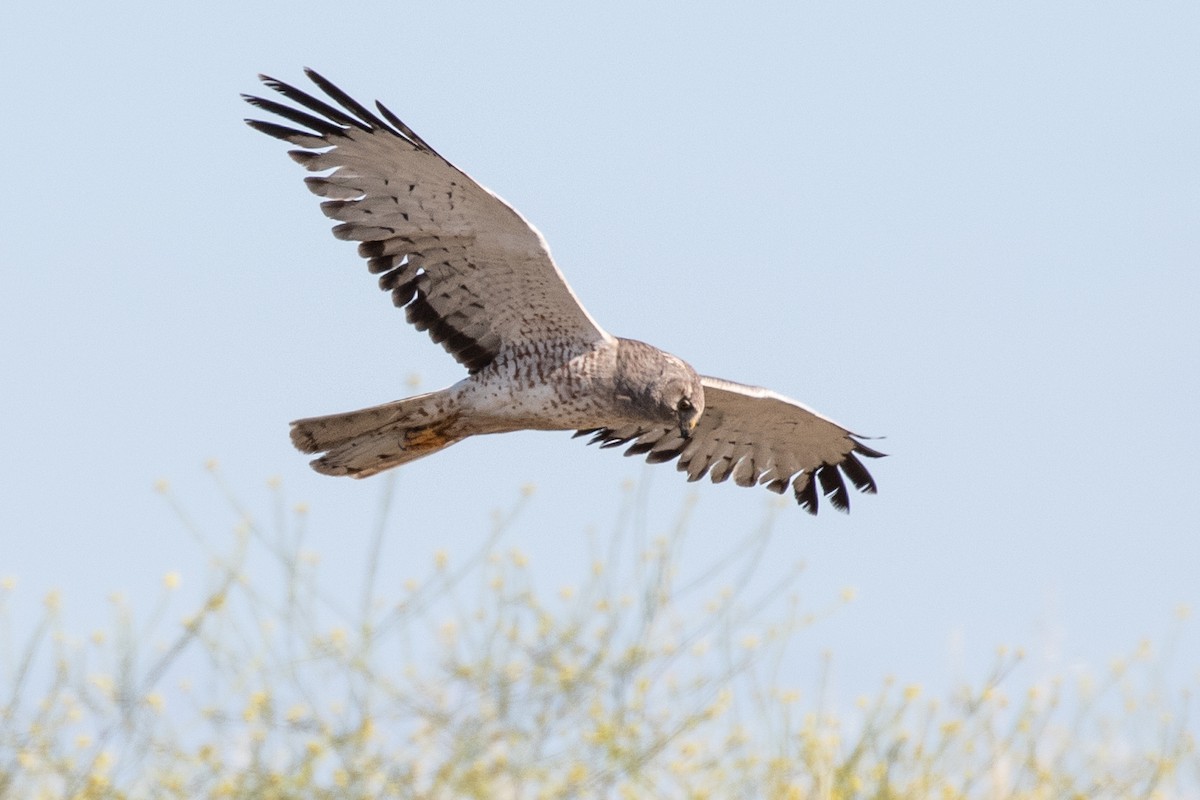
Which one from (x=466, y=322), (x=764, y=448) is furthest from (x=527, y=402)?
(x=764, y=448)

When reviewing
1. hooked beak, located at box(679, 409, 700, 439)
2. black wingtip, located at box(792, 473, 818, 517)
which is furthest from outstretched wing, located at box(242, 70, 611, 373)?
black wingtip, located at box(792, 473, 818, 517)

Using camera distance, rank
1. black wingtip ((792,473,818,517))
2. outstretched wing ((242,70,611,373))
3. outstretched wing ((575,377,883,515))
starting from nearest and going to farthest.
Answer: outstretched wing ((242,70,611,373)), outstretched wing ((575,377,883,515)), black wingtip ((792,473,818,517))

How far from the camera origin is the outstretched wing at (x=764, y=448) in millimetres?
8352

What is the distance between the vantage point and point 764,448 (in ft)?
28.6

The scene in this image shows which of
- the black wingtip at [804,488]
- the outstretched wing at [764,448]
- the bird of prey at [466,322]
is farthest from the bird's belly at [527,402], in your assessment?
the black wingtip at [804,488]

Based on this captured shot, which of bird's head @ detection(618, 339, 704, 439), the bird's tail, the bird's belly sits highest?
bird's head @ detection(618, 339, 704, 439)

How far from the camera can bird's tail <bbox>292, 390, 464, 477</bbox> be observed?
716 centimetres

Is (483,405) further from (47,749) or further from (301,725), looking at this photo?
(47,749)

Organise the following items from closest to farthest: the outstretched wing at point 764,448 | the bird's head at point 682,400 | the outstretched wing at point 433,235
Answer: the outstretched wing at point 433,235 < the bird's head at point 682,400 < the outstretched wing at point 764,448

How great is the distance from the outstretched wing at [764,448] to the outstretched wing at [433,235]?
1330 millimetres

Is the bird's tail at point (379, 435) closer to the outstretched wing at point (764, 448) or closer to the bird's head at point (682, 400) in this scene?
the bird's head at point (682, 400)

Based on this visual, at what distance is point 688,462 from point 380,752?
10.1 feet

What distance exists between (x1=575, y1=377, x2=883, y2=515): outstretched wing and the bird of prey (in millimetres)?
871

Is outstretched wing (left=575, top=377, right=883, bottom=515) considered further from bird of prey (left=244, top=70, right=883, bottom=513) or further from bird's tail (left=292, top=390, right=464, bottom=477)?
bird's tail (left=292, top=390, right=464, bottom=477)
